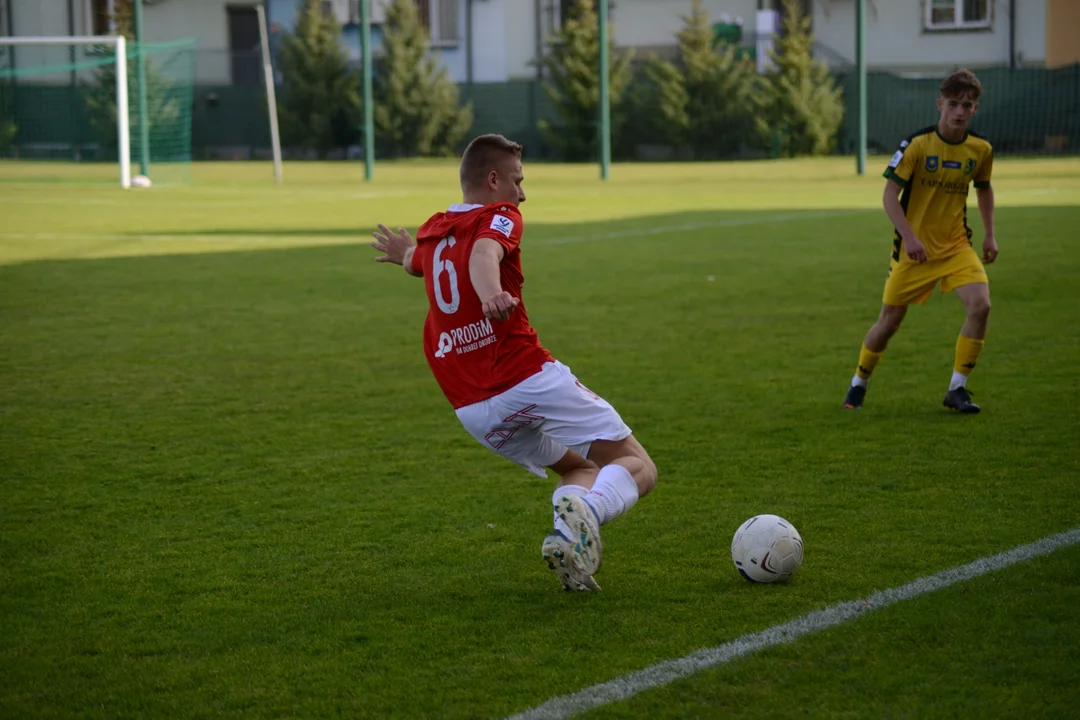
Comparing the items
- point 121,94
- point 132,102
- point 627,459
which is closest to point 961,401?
point 627,459

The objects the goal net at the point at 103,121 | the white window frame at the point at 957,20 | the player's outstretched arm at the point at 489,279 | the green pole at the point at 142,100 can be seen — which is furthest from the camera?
the white window frame at the point at 957,20

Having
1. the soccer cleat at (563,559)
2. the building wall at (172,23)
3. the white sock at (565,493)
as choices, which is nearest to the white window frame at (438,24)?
the building wall at (172,23)

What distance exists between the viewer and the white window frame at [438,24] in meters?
44.1

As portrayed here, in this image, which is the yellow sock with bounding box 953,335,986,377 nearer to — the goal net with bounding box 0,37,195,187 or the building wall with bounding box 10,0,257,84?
the goal net with bounding box 0,37,195,187

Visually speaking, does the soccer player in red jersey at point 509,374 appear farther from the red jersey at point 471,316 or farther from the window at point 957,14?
the window at point 957,14

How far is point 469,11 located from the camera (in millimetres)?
43344

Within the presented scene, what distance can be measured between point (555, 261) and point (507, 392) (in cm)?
1072

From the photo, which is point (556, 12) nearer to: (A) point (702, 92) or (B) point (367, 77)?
(A) point (702, 92)

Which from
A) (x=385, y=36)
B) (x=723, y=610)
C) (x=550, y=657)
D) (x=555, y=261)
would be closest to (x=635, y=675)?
(x=550, y=657)

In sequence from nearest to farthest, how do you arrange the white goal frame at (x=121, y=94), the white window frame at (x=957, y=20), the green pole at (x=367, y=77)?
the white goal frame at (x=121, y=94) → the green pole at (x=367, y=77) → the white window frame at (x=957, y=20)

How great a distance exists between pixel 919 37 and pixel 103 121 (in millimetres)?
22451

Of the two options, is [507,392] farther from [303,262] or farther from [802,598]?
[303,262]

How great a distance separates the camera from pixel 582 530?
4.35 m

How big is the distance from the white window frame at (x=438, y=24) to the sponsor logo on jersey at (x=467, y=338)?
134 ft
